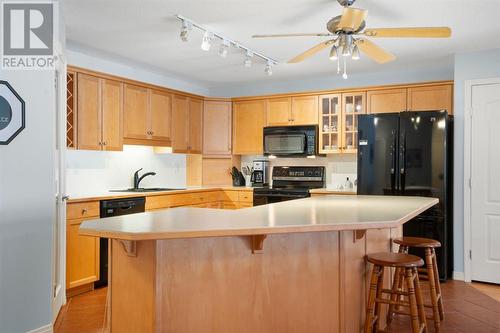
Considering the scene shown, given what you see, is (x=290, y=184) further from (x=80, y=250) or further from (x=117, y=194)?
(x=80, y=250)

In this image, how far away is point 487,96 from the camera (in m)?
4.29

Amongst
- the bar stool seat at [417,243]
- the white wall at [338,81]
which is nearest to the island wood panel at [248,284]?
the bar stool seat at [417,243]

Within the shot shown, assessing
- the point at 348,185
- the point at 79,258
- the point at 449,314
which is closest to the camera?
the point at 449,314

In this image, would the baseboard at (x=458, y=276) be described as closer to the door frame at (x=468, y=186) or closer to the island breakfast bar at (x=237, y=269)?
the door frame at (x=468, y=186)

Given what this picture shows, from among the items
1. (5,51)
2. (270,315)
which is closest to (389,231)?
(270,315)

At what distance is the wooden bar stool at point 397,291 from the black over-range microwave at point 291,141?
291 centimetres

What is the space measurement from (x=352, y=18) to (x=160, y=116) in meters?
3.19

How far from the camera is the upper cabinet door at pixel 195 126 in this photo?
575cm

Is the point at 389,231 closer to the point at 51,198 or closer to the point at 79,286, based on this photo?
the point at 51,198

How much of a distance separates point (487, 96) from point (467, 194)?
3.32ft

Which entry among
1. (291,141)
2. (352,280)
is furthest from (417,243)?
(291,141)

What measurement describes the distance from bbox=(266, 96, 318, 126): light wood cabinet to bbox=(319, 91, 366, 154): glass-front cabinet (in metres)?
0.12

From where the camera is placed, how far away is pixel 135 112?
16.0ft

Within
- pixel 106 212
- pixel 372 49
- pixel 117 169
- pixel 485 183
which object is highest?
pixel 372 49
